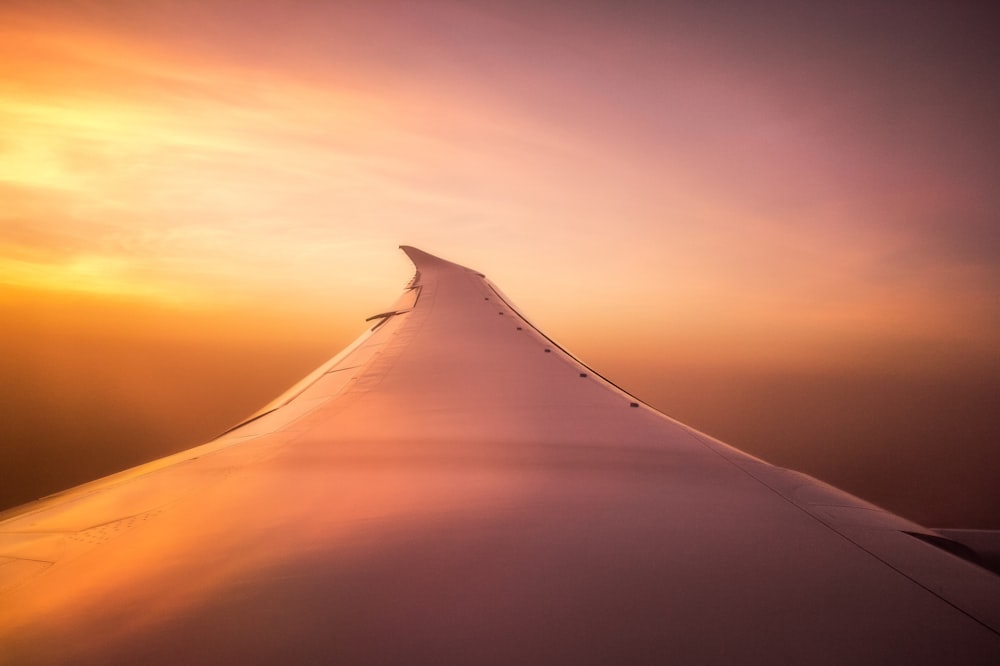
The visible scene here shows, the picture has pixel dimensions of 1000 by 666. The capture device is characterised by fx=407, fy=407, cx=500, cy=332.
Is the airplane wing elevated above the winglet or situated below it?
below

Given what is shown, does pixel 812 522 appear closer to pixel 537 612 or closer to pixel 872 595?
pixel 872 595

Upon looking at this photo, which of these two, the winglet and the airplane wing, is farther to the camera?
the winglet

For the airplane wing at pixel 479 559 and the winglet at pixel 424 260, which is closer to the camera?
the airplane wing at pixel 479 559

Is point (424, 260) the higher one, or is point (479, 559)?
point (424, 260)

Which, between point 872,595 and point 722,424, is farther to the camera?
point 722,424

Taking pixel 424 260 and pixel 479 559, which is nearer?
pixel 479 559

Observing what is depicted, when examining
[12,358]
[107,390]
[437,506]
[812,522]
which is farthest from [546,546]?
[12,358]

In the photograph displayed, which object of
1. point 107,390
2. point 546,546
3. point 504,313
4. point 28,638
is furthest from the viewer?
point 107,390

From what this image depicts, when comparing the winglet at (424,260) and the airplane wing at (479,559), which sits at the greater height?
the winglet at (424,260)
